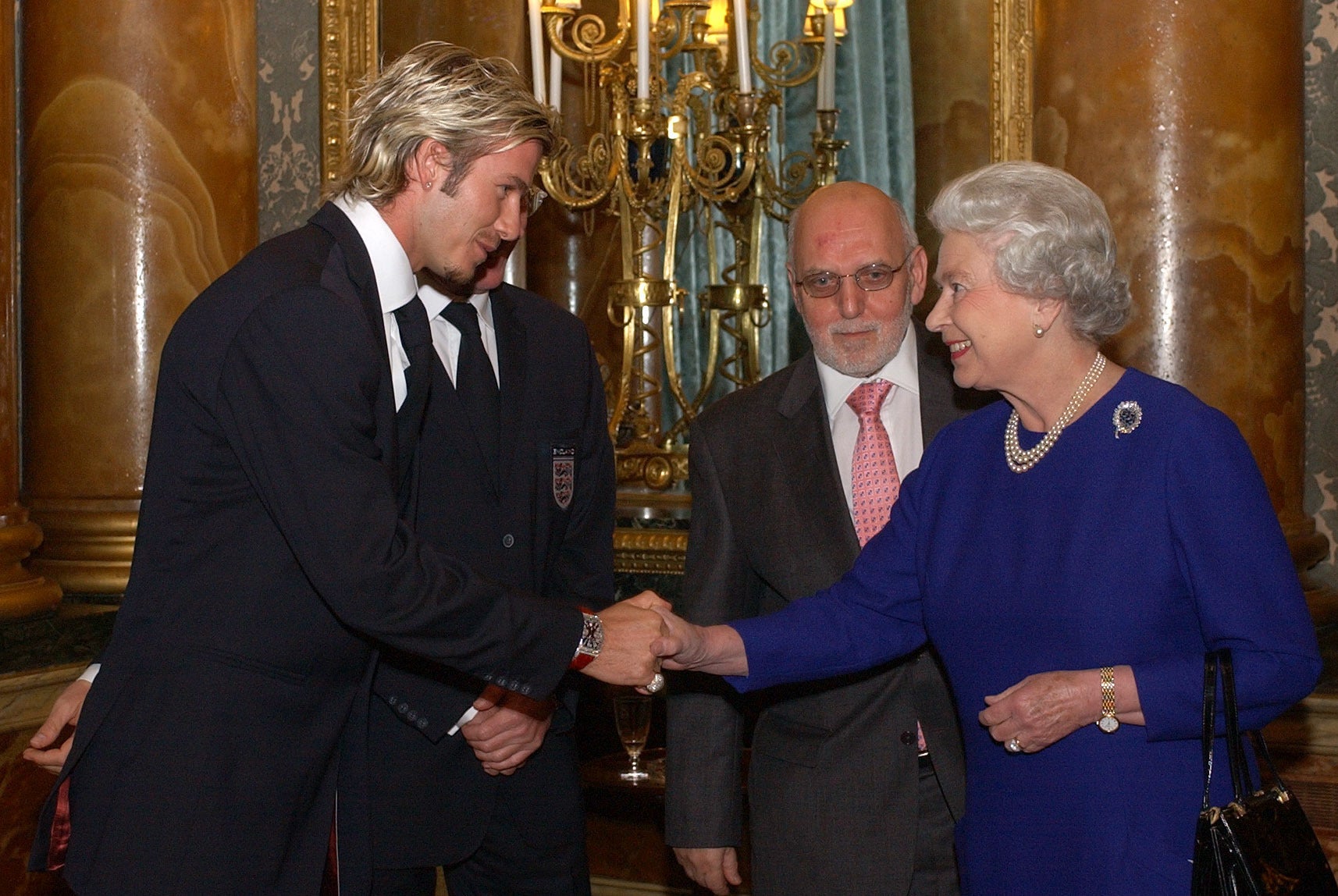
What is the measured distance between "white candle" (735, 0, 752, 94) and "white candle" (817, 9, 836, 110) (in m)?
0.23

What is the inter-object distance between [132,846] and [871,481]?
1402mm

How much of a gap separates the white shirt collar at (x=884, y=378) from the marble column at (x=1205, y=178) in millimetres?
915

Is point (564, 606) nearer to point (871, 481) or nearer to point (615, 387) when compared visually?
point (871, 481)

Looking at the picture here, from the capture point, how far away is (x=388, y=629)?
87.6 inches

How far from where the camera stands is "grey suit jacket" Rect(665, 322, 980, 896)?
8.22 ft

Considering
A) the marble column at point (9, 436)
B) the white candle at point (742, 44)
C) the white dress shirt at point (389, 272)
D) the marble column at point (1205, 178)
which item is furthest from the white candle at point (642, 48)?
the marble column at point (9, 436)

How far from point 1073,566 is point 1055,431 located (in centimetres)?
23

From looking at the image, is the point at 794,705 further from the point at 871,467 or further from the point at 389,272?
the point at 389,272

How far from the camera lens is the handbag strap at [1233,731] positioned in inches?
75.9

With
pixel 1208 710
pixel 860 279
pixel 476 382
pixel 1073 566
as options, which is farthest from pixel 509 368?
pixel 1208 710

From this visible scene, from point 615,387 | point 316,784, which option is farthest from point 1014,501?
point 615,387

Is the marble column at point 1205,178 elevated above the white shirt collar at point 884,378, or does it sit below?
above

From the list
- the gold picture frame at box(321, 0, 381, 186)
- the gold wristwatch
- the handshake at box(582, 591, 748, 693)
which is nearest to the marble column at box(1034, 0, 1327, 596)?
the handshake at box(582, 591, 748, 693)

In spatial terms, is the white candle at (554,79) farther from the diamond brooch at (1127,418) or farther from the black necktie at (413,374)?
the diamond brooch at (1127,418)
